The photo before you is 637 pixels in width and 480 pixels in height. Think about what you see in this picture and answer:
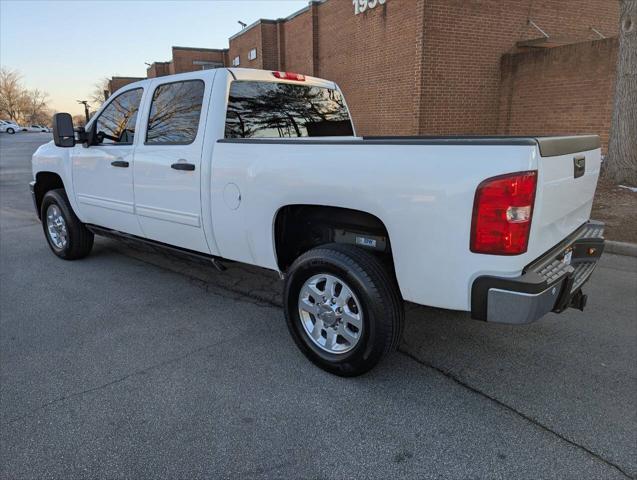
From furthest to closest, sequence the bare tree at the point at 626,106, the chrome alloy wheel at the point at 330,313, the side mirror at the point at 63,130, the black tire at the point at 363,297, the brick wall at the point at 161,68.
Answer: the brick wall at the point at 161,68 < the bare tree at the point at 626,106 < the side mirror at the point at 63,130 < the chrome alloy wheel at the point at 330,313 < the black tire at the point at 363,297

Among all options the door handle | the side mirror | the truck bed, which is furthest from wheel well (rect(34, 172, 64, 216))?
the truck bed

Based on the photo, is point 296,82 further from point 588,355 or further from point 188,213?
point 588,355

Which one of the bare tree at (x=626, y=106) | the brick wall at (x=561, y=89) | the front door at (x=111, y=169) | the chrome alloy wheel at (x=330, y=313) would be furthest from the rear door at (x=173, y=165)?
the brick wall at (x=561, y=89)

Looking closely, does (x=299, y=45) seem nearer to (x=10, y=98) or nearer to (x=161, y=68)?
(x=161, y=68)

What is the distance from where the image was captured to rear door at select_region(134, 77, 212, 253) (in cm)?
378

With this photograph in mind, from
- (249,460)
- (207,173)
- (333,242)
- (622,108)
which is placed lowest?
(249,460)

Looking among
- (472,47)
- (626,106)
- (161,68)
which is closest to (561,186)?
(626,106)

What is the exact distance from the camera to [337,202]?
2.88 m

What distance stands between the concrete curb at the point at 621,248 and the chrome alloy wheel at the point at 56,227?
21.3 feet

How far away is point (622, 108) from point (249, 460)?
9058 millimetres

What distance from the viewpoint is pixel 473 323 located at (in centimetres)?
392

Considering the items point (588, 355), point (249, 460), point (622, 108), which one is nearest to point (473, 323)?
point (588, 355)

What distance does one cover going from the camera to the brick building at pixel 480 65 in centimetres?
1190

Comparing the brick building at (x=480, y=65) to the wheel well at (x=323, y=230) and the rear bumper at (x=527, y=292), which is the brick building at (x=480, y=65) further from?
the rear bumper at (x=527, y=292)
